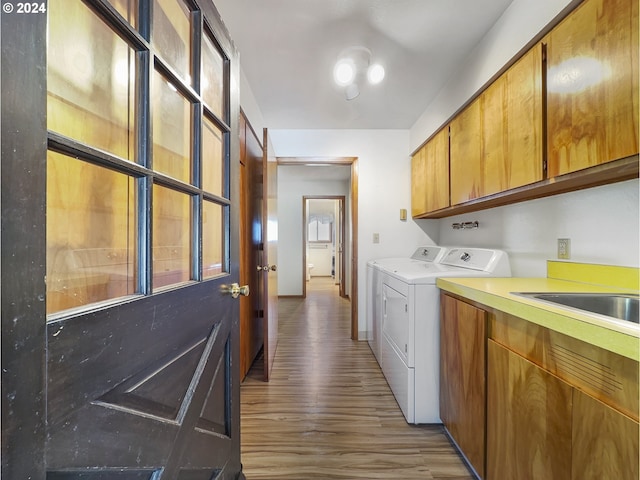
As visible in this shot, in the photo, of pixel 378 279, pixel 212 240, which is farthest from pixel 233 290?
pixel 378 279

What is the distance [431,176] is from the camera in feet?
8.05

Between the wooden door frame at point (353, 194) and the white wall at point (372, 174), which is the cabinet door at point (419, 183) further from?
the wooden door frame at point (353, 194)

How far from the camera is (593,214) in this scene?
4.12 ft

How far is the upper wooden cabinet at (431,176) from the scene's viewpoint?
7.20 ft

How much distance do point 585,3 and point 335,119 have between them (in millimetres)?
1995

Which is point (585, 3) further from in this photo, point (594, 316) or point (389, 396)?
point (389, 396)

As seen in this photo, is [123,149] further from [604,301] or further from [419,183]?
[419,183]

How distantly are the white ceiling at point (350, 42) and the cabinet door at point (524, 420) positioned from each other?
1678mm

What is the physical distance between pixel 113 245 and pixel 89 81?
0.35 meters

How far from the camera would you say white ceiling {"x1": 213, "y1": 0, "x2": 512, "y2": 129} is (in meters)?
1.44

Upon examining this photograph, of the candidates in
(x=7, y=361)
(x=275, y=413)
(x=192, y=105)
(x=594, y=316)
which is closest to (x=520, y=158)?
(x=594, y=316)

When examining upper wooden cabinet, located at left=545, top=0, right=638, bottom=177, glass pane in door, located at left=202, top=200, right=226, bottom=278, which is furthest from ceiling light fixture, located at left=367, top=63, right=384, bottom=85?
glass pane in door, located at left=202, top=200, right=226, bottom=278

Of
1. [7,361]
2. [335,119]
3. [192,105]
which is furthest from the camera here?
[335,119]

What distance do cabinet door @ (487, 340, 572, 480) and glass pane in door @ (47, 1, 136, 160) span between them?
1.35 metres
